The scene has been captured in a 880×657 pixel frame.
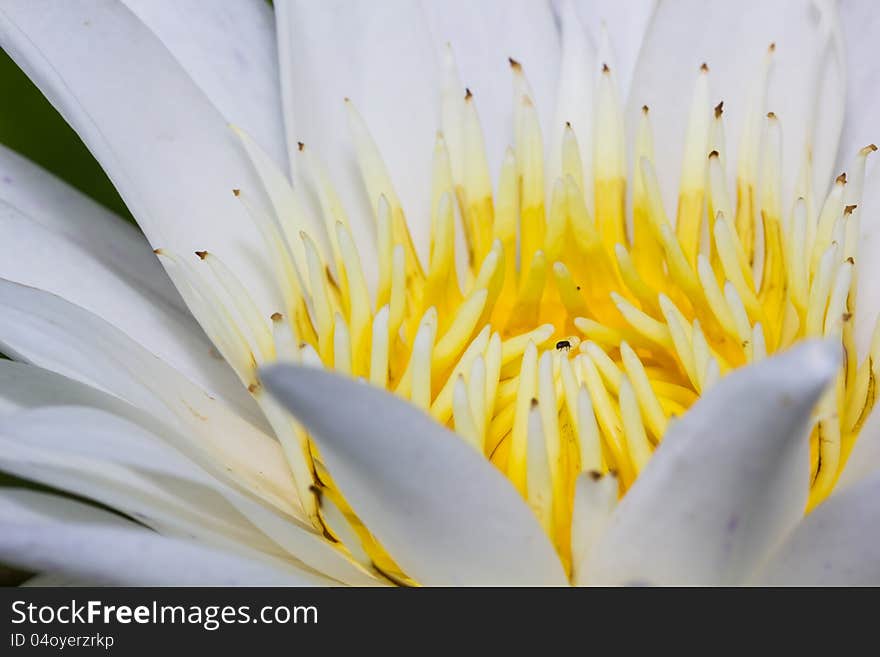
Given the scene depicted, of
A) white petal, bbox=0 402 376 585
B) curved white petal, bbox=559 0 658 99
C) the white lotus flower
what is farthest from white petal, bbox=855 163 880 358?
white petal, bbox=0 402 376 585

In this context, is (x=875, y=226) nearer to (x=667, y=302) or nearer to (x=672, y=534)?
(x=667, y=302)

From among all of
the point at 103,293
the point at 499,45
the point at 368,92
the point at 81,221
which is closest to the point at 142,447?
the point at 103,293

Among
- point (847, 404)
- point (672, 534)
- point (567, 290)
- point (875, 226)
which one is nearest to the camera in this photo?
point (672, 534)

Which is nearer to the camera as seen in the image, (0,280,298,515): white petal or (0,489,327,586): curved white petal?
(0,489,327,586): curved white petal

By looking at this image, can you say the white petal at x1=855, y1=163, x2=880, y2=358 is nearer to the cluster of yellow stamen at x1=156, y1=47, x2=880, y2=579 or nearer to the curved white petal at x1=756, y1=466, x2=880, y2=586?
the cluster of yellow stamen at x1=156, y1=47, x2=880, y2=579

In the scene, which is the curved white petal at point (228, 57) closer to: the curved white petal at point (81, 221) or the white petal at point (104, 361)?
the curved white petal at point (81, 221)

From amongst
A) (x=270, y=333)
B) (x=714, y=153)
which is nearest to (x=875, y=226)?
(x=714, y=153)

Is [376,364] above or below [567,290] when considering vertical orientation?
below
